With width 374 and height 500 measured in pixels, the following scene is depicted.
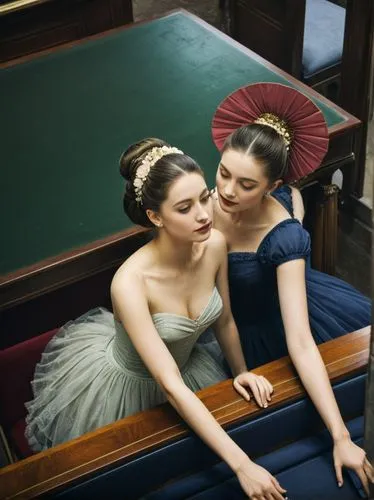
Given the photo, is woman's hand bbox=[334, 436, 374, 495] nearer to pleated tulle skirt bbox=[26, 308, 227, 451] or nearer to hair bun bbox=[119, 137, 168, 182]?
pleated tulle skirt bbox=[26, 308, 227, 451]

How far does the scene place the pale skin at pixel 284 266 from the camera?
192 cm

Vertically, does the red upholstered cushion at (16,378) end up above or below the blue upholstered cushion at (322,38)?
below

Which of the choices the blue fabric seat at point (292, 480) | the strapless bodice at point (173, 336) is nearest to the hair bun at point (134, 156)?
the strapless bodice at point (173, 336)

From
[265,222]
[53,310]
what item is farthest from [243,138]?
[53,310]

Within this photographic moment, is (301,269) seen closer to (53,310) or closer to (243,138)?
(243,138)

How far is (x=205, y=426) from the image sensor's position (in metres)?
1.86

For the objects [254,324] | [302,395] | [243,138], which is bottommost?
[254,324]

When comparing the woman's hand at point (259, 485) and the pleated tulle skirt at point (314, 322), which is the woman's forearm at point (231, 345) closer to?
the pleated tulle skirt at point (314, 322)

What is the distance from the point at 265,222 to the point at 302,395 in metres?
0.54

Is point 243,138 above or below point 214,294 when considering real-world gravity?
above

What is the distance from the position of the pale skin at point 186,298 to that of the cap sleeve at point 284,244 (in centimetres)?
13

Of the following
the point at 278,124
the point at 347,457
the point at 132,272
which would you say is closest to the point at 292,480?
the point at 347,457

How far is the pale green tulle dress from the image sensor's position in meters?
2.31

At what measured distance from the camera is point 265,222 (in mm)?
2283
